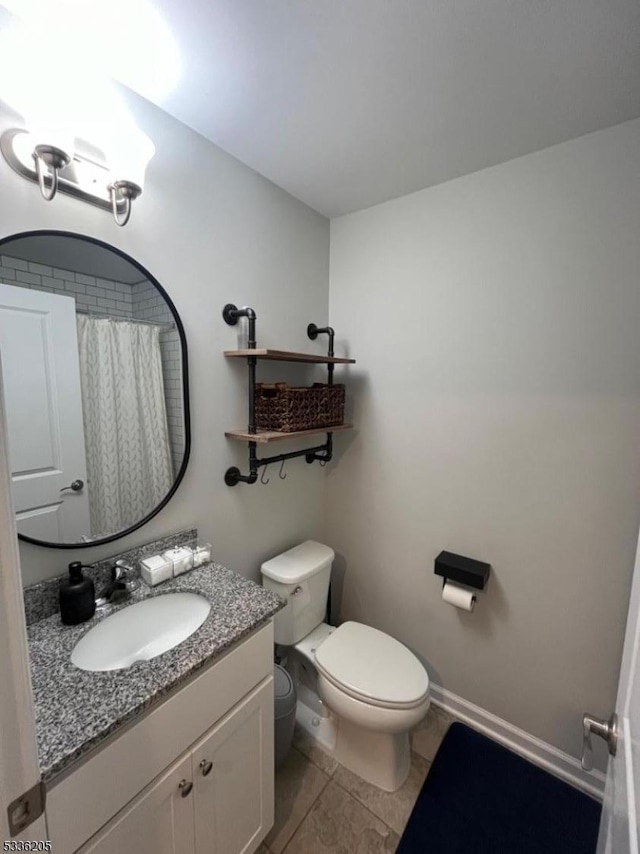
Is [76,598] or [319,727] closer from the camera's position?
[76,598]

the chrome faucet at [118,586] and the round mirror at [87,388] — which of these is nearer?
the round mirror at [87,388]

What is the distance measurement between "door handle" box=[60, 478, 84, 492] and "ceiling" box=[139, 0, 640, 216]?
4.06 ft

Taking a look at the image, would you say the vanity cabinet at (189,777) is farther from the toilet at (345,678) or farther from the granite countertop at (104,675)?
the toilet at (345,678)

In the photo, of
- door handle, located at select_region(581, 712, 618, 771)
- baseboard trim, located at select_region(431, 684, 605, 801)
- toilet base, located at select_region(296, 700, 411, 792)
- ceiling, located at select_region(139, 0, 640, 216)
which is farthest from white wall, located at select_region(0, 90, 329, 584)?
door handle, located at select_region(581, 712, 618, 771)

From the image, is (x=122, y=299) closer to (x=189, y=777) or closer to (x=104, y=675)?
(x=104, y=675)

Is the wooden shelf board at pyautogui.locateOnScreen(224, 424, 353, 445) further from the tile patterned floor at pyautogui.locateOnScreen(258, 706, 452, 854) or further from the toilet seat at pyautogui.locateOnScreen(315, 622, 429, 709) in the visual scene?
the tile patterned floor at pyautogui.locateOnScreen(258, 706, 452, 854)

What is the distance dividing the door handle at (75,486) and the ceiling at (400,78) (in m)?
1.24

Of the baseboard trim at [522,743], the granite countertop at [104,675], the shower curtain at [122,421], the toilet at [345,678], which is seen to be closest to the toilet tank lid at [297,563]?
the toilet at [345,678]

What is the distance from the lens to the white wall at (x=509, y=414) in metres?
1.23

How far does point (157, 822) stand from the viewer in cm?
81

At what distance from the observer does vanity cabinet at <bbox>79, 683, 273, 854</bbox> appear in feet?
2.54

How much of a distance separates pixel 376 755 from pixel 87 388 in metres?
1.72

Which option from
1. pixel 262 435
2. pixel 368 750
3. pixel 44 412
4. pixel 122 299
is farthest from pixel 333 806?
pixel 122 299

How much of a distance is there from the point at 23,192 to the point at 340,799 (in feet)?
7.33
